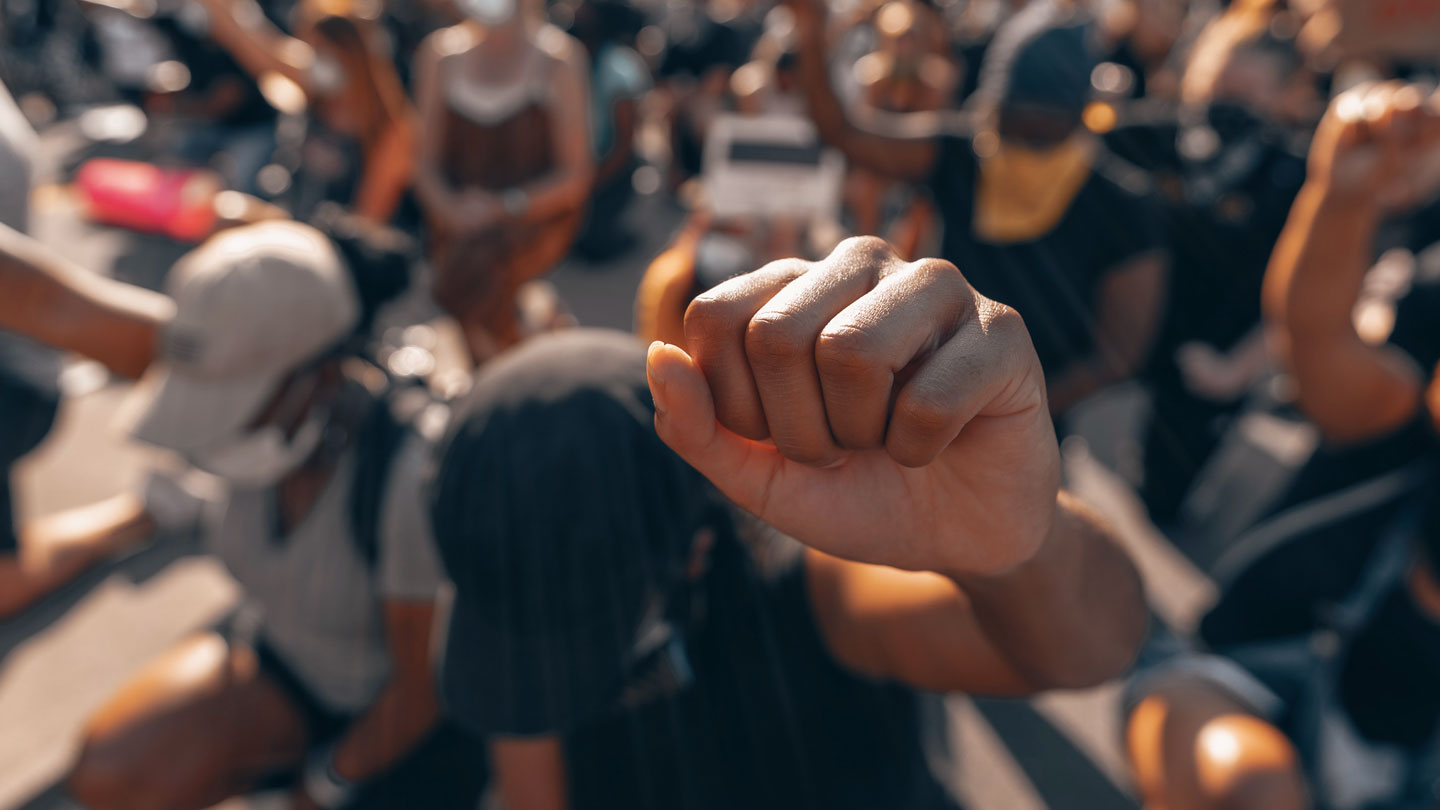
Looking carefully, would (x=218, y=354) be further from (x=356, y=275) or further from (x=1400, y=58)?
(x=1400, y=58)

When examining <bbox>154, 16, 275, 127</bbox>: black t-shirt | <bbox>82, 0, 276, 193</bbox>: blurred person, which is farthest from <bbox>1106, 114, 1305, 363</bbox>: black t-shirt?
<bbox>154, 16, 275, 127</bbox>: black t-shirt

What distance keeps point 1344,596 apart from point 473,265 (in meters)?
2.43

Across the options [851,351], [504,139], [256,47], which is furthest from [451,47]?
[851,351]

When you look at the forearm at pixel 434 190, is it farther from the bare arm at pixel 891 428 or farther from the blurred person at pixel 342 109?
the bare arm at pixel 891 428

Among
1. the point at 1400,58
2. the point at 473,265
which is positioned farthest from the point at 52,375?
the point at 1400,58

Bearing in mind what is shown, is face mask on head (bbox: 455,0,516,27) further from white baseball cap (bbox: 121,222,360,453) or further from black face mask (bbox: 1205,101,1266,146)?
black face mask (bbox: 1205,101,1266,146)

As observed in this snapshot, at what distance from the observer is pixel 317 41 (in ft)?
11.6

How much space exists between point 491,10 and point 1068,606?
9.27 ft

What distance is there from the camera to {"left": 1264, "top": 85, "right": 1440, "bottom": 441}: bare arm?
4.25 ft

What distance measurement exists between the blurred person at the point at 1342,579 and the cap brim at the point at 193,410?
66.2 inches

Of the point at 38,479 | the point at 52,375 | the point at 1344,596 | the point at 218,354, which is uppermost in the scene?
the point at 218,354

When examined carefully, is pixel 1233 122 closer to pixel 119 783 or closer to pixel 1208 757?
pixel 1208 757

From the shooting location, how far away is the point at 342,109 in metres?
3.65

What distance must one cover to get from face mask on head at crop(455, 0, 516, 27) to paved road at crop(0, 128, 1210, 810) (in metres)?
2.15
